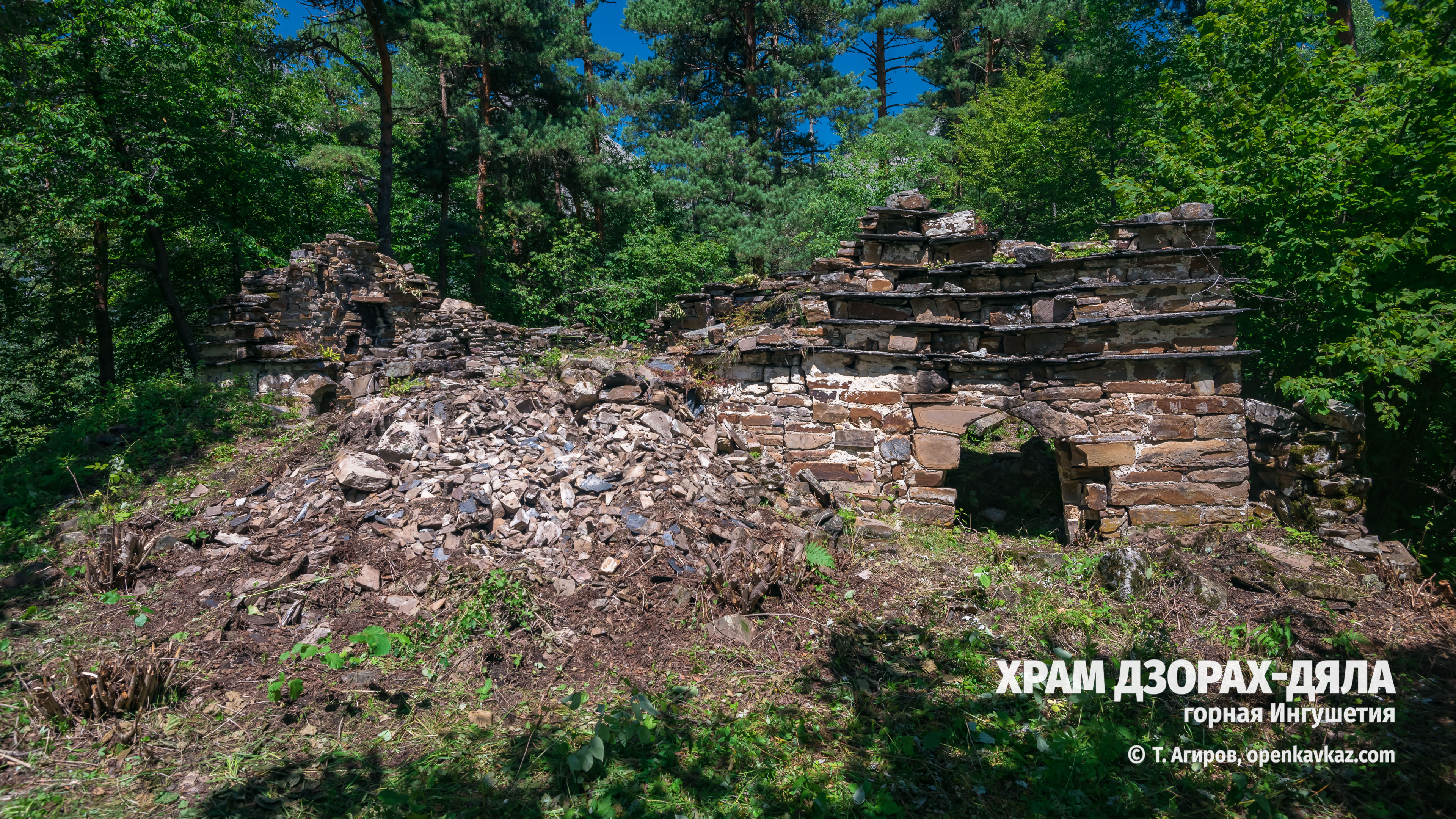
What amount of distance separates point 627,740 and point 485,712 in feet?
2.90

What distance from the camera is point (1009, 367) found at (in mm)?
5914

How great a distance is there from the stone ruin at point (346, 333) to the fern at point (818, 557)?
5394mm

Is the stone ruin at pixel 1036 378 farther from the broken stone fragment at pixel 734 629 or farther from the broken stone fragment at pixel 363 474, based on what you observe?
the broken stone fragment at pixel 363 474

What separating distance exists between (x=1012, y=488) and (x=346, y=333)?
33.8ft

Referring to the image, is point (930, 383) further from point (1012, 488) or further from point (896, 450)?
point (1012, 488)

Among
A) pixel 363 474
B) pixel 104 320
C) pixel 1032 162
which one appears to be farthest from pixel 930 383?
pixel 104 320

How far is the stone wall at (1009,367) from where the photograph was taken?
17.7 feet

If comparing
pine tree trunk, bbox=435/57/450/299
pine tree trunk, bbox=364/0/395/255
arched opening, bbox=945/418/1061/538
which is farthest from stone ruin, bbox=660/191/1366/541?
pine tree trunk, bbox=435/57/450/299

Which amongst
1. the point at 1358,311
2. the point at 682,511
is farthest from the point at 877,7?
the point at 682,511

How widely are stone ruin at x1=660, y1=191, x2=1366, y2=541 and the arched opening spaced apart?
362mm

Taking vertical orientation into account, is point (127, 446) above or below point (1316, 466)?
above

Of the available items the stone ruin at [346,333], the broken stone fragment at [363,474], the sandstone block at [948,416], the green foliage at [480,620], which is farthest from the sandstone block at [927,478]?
the stone ruin at [346,333]

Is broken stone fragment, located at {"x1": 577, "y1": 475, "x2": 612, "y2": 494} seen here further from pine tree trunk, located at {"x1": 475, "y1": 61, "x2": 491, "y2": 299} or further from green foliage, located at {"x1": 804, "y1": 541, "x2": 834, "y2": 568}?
pine tree trunk, located at {"x1": 475, "y1": 61, "x2": 491, "y2": 299}

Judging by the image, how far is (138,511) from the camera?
5207mm
